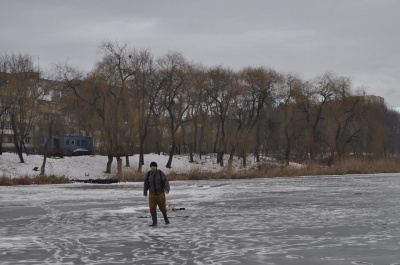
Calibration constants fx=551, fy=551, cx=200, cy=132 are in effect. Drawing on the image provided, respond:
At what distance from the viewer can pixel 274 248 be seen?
10812mm

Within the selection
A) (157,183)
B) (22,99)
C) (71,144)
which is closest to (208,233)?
(157,183)

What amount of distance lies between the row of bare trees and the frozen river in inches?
1048

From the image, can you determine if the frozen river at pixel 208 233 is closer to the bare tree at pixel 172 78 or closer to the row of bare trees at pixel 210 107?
the row of bare trees at pixel 210 107

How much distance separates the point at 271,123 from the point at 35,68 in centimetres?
2823

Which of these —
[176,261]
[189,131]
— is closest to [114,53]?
[189,131]

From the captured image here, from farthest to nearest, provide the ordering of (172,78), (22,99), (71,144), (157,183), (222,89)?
(71,144) → (222,89) → (172,78) → (22,99) → (157,183)

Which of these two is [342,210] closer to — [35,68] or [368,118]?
[35,68]

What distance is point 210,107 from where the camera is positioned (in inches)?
2459

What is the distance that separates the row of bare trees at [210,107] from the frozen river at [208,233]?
26.6 metres

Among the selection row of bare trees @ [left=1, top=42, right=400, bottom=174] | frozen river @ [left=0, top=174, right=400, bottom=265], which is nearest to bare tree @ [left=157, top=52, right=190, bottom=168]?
row of bare trees @ [left=1, top=42, right=400, bottom=174]

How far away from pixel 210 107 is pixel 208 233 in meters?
49.8

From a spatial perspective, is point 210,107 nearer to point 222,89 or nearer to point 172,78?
point 222,89

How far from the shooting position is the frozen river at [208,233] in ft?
Answer: 32.3

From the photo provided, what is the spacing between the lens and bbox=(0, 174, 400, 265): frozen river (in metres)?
9.85
